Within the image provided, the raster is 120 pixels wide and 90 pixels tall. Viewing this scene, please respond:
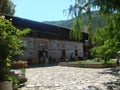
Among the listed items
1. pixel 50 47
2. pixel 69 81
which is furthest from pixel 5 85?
pixel 50 47

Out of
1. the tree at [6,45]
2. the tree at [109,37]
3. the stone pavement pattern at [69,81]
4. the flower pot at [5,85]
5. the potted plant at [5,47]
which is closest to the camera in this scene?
the flower pot at [5,85]

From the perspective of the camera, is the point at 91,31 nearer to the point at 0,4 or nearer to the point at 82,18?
the point at 82,18

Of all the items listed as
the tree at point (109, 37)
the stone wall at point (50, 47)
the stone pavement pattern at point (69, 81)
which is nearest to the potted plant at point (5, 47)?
the stone pavement pattern at point (69, 81)

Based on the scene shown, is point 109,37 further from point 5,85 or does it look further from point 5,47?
point 5,85

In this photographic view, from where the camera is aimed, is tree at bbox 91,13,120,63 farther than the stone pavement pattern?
Yes

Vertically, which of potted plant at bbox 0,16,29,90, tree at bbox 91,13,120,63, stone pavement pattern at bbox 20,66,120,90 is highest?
tree at bbox 91,13,120,63

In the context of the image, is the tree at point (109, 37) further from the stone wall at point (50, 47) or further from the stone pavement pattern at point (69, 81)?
the stone wall at point (50, 47)

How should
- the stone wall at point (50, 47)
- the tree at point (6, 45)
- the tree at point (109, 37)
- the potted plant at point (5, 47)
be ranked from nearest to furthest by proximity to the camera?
1. the potted plant at point (5, 47)
2. the tree at point (6, 45)
3. the tree at point (109, 37)
4. the stone wall at point (50, 47)

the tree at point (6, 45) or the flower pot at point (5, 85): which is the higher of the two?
the tree at point (6, 45)

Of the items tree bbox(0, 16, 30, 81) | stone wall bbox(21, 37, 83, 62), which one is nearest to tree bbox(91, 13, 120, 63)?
tree bbox(0, 16, 30, 81)

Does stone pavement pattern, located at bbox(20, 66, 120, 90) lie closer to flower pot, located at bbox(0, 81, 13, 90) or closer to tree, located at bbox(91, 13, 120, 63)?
tree, located at bbox(91, 13, 120, 63)

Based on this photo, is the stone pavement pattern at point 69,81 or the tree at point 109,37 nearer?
the stone pavement pattern at point 69,81

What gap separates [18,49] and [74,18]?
24.7ft

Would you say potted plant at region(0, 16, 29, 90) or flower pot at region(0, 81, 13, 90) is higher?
potted plant at region(0, 16, 29, 90)
